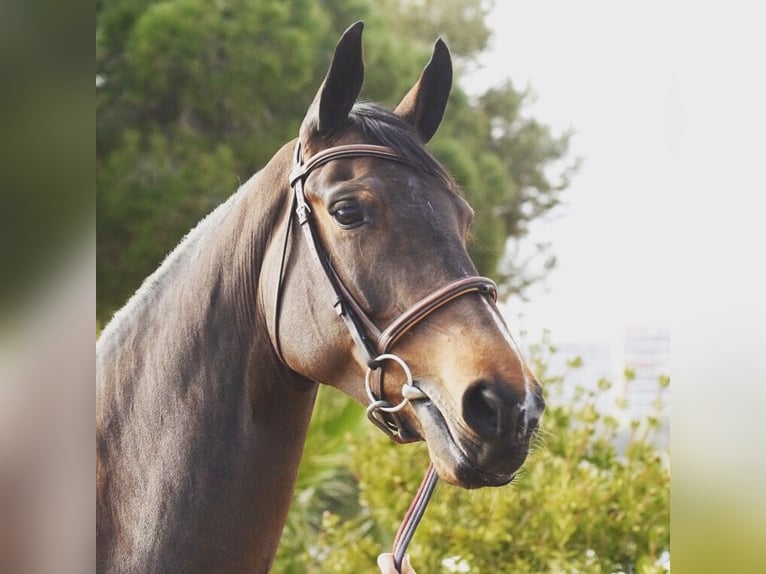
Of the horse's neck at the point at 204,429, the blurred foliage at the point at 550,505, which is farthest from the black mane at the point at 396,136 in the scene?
the blurred foliage at the point at 550,505

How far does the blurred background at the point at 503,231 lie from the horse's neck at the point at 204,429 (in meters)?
0.38

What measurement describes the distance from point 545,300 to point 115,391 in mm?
3166

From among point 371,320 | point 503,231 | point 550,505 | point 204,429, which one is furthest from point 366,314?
point 503,231

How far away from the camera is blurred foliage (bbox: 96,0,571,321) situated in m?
4.13

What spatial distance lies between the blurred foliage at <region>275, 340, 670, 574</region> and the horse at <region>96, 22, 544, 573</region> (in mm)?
1901

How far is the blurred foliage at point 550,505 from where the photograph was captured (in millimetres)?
3045

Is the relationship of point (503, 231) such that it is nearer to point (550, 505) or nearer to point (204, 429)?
point (550, 505)

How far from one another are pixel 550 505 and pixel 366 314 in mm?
2249

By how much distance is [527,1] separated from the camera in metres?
4.28

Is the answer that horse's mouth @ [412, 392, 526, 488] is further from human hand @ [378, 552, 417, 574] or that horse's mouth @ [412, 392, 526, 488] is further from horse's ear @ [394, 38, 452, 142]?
horse's ear @ [394, 38, 452, 142]

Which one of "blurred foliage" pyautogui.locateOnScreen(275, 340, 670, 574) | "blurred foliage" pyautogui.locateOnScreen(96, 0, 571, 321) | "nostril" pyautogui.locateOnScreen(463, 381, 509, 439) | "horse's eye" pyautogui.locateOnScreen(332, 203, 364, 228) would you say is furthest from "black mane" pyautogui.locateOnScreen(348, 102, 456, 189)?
"blurred foliage" pyautogui.locateOnScreen(96, 0, 571, 321)

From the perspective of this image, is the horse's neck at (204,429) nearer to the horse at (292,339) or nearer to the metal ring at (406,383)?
the horse at (292,339)

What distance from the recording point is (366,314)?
3.54 feet
